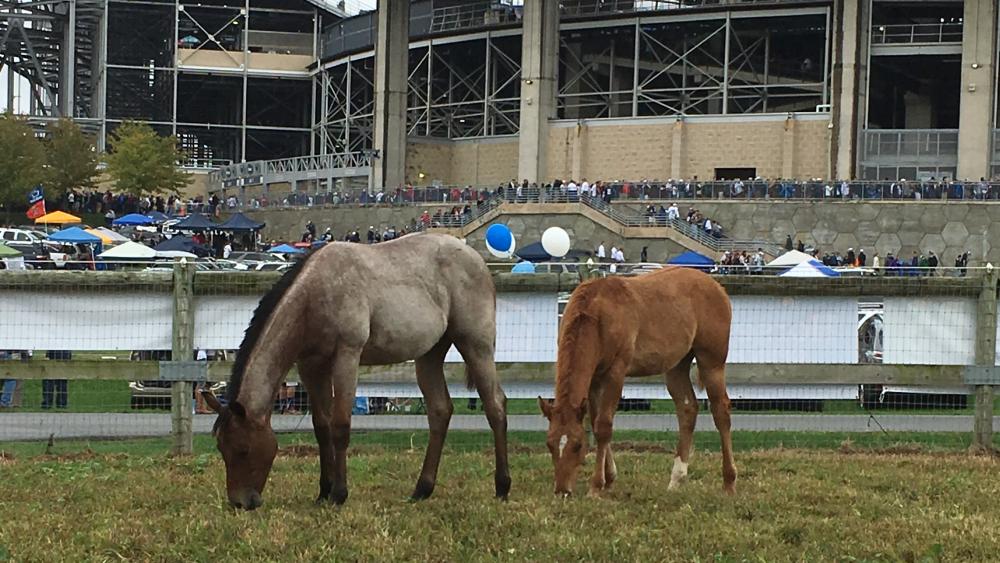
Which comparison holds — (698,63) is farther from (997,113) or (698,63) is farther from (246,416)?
(246,416)

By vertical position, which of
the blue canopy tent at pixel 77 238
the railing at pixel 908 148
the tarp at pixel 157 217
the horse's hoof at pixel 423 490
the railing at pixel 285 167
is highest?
the railing at pixel 908 148

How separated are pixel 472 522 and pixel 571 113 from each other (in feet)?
241

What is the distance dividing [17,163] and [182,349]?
64097mm

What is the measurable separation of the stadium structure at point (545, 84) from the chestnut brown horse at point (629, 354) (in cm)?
5549

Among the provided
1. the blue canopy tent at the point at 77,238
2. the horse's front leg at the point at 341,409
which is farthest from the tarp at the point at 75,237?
the horse's front leg at the point at 341,409

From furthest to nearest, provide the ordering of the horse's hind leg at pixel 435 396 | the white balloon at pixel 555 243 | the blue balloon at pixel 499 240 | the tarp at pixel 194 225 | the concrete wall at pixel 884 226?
the tarp at pixel 194 225 < the concrete wall at pixel 884 226 < the blue balloon at pixel 499 240 < the white balloon at pixel 555 243 < the horse's hind leg at pixel 435 396

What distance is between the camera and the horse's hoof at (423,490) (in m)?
10.5

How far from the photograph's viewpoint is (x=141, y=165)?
258 feet

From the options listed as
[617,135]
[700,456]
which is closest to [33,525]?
[700,456]

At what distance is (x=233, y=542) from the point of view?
8438 millimetres

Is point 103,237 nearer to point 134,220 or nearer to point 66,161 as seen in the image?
point 134,220

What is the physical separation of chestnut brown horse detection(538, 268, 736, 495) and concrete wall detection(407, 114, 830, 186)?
189 ft

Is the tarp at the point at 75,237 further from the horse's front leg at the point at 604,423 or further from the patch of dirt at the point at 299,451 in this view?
the horse's front leg at the point at 604,423

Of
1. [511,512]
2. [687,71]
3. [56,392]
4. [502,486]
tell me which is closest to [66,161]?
A: [687,71]
